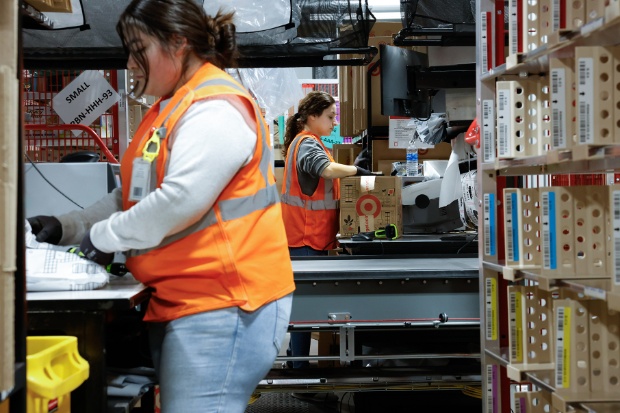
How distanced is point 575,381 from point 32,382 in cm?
157

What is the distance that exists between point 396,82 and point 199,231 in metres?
3.26

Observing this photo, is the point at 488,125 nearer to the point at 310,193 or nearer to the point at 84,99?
the point at 310,193

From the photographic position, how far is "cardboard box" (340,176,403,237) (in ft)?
15.9

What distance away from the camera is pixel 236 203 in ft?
6.52

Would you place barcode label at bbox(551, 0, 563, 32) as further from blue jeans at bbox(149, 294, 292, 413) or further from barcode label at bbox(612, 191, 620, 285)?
blue jeans at bbox(149, 294, 292, 413)

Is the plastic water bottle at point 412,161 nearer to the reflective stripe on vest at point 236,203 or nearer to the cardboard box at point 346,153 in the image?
the cardboard box at point 346,153

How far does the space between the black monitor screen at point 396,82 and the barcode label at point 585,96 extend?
2.81 meters

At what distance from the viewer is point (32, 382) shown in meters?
1.63

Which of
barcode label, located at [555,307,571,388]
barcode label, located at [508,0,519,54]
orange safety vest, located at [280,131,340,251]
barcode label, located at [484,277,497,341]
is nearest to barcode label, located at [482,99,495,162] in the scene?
barcode label, located at [508,0,519,54]

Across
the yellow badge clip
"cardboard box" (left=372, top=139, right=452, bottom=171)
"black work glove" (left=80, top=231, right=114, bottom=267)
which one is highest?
"cardboard box" (left=372, top=139, right=452, bottom=171)

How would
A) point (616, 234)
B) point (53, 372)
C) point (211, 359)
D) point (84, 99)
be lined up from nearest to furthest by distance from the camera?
1. point (53, 372)
2. point (211, 359)
3. point (616, 234)
4. point (84, 99)

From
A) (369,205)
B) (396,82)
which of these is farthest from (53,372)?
(396,82)

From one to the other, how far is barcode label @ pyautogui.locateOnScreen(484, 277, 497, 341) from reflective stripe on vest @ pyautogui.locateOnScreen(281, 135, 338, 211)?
209 centimetres

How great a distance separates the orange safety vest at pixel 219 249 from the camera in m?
1.96
